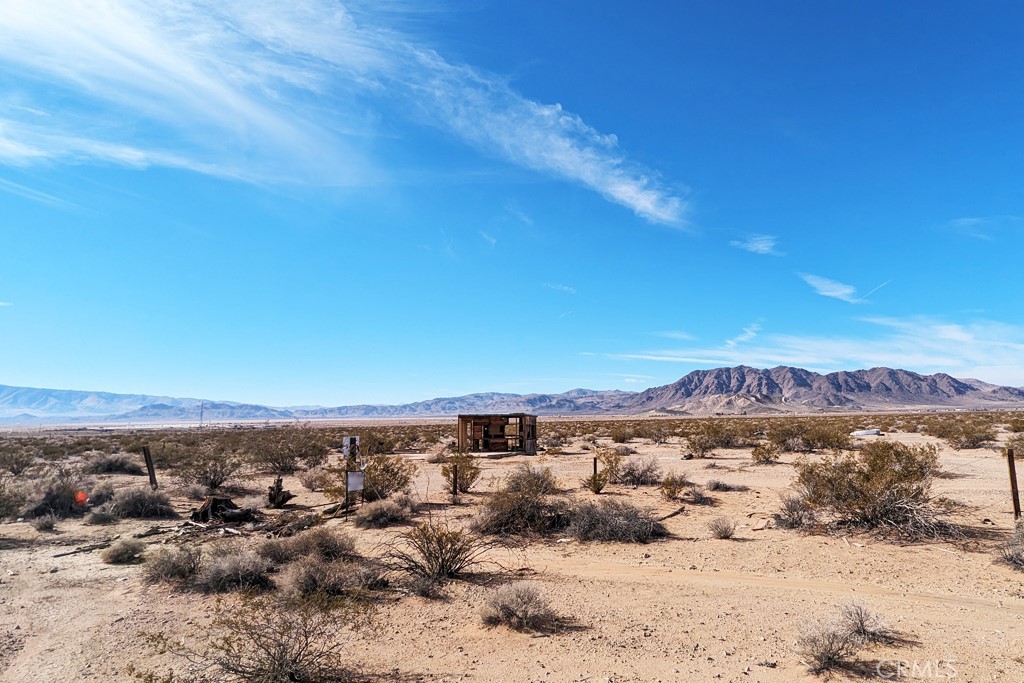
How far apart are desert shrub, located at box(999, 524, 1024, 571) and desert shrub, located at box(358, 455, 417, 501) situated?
1363 centimetres

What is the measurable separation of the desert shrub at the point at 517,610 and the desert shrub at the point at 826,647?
9.64ft

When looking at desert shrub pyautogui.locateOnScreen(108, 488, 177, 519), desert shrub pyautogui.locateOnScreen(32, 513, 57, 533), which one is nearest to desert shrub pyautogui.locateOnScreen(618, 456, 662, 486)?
desert shrub pyautogui.locateOnScreen(108, 488, 177, 519)

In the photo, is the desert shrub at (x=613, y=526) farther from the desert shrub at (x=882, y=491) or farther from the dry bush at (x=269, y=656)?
the dry bush at (x=269, y=656)

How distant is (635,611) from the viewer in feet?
25.3

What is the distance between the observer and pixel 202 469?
20.0 meters

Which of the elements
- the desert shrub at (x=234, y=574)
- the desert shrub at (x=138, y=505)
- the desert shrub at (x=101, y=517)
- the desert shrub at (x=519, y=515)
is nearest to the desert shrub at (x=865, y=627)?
the desert shrub at (x=519, y=515)

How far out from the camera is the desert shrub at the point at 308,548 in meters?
9.51

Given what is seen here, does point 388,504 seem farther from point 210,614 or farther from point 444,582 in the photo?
point 210,614

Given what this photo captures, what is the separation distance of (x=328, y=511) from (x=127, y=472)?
15.9 meters

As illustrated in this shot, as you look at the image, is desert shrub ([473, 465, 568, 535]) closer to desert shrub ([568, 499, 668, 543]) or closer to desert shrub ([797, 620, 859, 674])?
desert shrub ([568, 499, 668, 543])

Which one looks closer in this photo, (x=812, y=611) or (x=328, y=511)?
(x=812, y=611)

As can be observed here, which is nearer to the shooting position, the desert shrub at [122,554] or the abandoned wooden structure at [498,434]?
the desert shrub at [122,554]

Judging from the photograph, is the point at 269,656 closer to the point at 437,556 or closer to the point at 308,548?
the point at 437,556

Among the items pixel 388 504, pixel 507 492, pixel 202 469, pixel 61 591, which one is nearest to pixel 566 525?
pixel 507 492
